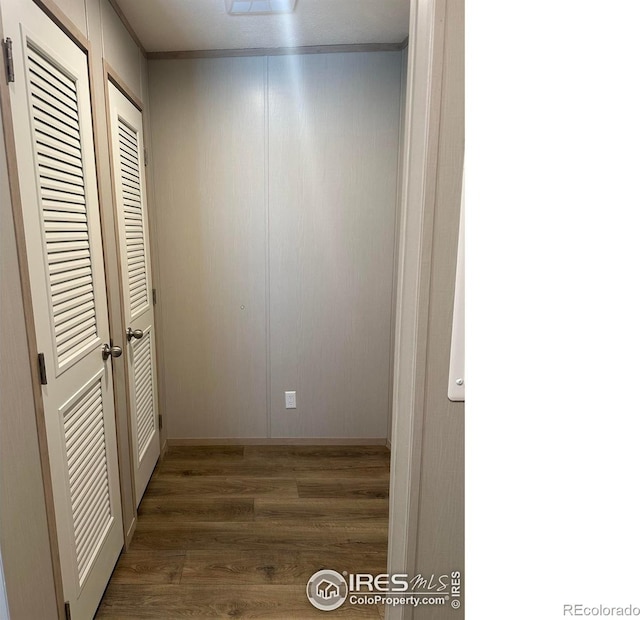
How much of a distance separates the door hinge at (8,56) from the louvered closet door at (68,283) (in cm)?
2

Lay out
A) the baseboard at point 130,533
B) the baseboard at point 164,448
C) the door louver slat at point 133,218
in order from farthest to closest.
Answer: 1. the baseboard at point 164,448
2. the door louver slat at point 133,218
3. the baseboard at point 130,533

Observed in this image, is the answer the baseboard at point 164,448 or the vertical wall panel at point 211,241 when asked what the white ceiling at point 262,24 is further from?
the baseboard at point 164,448

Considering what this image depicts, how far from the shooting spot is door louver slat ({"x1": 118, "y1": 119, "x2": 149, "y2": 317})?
1818 millimetres

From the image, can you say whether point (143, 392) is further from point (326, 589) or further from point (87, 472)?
point (326, 589)

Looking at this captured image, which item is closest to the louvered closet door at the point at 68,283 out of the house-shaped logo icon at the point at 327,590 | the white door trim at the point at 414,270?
the house-shaped logo icon at the point at 327,590

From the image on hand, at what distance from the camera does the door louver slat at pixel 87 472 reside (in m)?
1.25

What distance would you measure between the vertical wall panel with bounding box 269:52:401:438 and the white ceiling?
5.9 inches

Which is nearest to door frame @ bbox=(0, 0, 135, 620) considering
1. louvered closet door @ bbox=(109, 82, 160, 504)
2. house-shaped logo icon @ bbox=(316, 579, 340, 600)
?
louvered closet door @ bbox=(109, 82, 160, 504)

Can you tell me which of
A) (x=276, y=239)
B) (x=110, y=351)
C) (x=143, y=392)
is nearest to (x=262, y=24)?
(x=276, y=239)

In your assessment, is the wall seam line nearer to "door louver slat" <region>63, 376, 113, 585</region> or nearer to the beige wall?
"door louver slat" <region>63, 376, 113, 585</region>

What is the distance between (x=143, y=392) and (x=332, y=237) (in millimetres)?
1377
